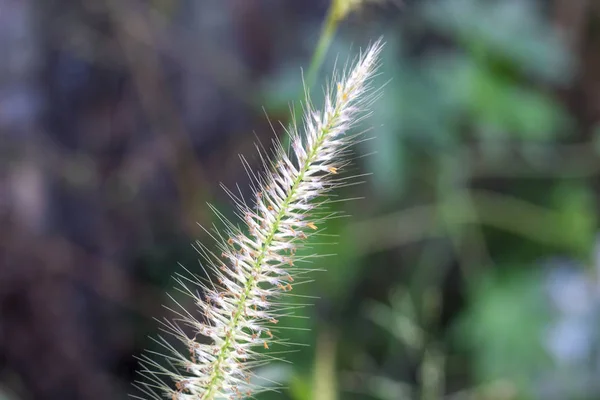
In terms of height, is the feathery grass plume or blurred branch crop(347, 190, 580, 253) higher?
blurred branch crop(347, 190, 580, 253)

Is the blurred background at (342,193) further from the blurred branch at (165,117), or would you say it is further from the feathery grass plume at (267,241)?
the feathery grass plume at (267,241)

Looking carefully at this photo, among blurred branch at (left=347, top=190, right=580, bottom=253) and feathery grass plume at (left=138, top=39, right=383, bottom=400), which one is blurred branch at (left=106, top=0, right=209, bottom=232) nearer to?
blurred branch at (left=347, top=190, right=580, bottom=253)

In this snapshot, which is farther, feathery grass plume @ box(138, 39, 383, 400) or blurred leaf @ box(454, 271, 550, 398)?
blurred leaf @ box(454, 271, 550, 398)

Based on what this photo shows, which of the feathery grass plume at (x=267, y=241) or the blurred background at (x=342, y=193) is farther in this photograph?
the blurred background at (x=342, y=193)

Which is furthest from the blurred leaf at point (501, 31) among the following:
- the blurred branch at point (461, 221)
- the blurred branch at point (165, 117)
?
the blurred branch at point (165, 117)

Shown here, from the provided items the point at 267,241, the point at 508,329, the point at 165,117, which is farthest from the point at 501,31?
the point at 267,241

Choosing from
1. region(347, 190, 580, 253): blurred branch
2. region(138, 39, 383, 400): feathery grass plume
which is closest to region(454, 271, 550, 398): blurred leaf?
region(347, 190, 580, 253): blurred branch

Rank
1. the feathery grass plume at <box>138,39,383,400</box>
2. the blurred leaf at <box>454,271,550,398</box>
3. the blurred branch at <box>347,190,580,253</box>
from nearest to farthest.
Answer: the feathery grass plume at <box>138,39,383,400</box> < the blurred leaf at <box>454,271,550,398</box> < the blurred branch at <box>347,190,580,253</box>

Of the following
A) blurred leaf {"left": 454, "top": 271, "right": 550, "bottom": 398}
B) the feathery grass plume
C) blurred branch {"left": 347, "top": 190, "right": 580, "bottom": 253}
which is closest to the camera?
the feathery grass plume
